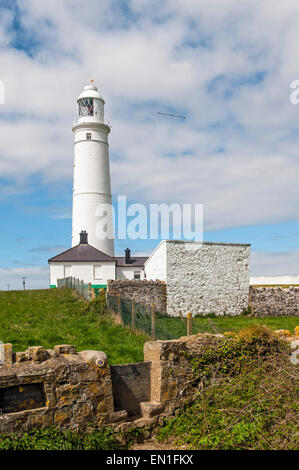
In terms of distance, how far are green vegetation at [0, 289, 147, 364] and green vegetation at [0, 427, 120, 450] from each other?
100.0 inches

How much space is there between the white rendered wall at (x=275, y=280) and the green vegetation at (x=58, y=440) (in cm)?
4175

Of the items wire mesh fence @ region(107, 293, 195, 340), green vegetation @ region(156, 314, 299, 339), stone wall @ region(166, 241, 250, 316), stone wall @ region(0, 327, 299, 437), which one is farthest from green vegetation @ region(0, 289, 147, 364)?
stone wall @ region(166, 241, 250, 316)

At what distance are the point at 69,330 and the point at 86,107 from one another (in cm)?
A: 2996

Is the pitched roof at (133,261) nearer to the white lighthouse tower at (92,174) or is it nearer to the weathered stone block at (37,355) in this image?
the white lighthouse tower at (92,174)

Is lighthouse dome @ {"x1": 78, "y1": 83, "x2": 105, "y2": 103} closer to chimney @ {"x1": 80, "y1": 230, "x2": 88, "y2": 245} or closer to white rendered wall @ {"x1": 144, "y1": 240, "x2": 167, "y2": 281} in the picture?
chimney @ {"x1": 80, "y1": 230, "x2": 88, "y2": 245}

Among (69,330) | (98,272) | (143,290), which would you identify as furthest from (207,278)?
(98,272)

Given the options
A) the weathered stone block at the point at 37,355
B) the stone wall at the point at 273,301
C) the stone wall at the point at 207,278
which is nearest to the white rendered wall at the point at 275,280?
the stone wall at the point at 273,301

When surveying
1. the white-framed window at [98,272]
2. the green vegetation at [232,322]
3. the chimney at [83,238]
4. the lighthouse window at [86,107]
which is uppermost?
the lighthouse window at [86,107]

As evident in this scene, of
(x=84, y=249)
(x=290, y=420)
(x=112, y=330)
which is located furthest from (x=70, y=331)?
(x=84, y=249)

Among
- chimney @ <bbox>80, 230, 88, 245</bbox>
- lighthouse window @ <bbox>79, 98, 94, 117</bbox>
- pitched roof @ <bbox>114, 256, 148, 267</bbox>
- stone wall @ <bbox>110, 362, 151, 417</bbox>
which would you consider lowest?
stone wall @ <bbox>110, 362, 151, 417</bbox>

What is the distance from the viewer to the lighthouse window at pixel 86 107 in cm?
3778

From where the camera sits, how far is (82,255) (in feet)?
117

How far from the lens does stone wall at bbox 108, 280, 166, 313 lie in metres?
21.8
